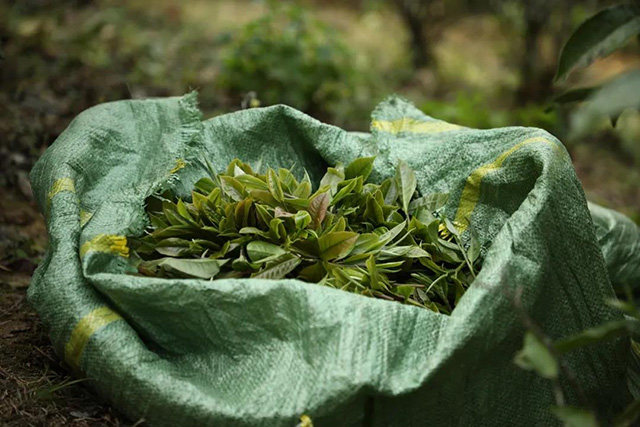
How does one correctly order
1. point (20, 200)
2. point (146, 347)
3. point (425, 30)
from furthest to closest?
point (425, 30) → point (20, 200) → point (146, 347)

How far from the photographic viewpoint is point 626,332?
132 cm

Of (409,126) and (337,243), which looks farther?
(409,126)

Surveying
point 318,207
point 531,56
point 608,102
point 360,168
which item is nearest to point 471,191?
point 360,168

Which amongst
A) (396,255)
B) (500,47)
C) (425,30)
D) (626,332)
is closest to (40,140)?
(396,255)

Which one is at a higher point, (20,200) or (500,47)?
(20,200)

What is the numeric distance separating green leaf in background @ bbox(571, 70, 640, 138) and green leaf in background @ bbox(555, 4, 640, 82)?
0.62 m

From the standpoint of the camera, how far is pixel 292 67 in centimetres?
285

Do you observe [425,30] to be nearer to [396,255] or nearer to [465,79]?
[465,79]

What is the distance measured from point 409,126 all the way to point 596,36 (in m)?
0.50

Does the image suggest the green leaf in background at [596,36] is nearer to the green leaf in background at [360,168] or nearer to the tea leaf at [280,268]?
the green leaf in background at [360,168]

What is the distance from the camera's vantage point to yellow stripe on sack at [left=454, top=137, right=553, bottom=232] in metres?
1.49

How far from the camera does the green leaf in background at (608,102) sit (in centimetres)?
86

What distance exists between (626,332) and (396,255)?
481 mm

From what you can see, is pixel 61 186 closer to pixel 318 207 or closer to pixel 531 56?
pixel 318 207
